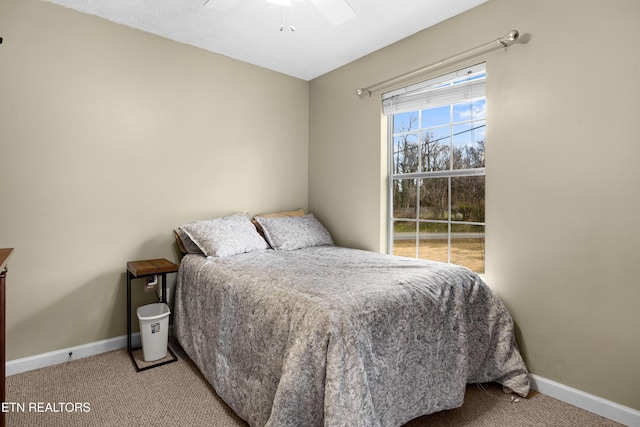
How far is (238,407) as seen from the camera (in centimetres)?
180

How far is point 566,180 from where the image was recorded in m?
1.97

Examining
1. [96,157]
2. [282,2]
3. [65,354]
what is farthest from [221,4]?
[65,354]

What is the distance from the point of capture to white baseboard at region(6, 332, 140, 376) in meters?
2.26

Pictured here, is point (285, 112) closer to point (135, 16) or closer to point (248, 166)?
point (248, 166)

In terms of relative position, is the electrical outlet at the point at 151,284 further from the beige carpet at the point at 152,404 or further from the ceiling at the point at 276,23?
the ceiling at the point at 276,23

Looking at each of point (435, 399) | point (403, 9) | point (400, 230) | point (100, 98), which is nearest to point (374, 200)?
point (400, 230)

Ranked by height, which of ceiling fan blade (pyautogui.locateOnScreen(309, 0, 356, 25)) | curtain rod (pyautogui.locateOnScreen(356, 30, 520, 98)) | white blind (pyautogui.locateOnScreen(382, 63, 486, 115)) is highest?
ceiling fan blade (pyautogui.locateOnScreen(309, 0, 356, 25))

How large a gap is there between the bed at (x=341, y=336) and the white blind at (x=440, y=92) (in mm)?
1216

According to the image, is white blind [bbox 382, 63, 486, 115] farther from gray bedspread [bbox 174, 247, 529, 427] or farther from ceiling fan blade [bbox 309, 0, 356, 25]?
gray bedspread [bbox 174, 247, 529, 427]

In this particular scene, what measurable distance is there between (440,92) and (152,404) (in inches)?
110

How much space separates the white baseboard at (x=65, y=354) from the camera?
2.26m

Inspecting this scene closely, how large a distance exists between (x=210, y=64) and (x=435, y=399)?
120 inches

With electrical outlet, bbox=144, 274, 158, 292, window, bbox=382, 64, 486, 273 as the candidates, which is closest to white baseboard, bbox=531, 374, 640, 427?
window, bbox=382, 64, 486, 273

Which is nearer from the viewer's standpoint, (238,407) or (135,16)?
(238,407)
